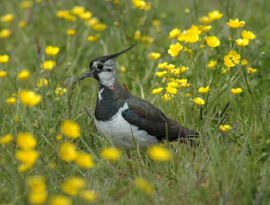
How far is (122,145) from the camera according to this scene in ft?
10.7

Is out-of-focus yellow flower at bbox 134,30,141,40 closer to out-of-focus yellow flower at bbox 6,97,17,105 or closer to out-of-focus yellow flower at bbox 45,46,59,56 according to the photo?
out-of-focus yellow flower at bbox 45,46,59,56

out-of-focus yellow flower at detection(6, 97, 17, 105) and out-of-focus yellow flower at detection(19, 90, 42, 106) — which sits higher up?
out-of-focus yellow flower at detection(19, 90, 42, 106)

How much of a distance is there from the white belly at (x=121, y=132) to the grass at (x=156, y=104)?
12cm

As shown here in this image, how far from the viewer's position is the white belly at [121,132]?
10.5ft

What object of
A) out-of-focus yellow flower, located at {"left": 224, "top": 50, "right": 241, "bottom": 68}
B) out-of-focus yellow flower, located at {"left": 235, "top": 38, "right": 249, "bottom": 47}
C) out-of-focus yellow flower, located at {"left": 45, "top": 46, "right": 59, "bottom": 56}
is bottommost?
out-of-focus yellow flower, located at {"left": 45, "top": 46, "right": 59, "bottom": 56}

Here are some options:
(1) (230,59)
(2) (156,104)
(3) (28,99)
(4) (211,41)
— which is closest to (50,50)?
(2) (156,104)

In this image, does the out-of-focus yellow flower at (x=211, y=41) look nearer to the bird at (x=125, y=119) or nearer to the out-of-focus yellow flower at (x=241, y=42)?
the out-of-focus yellow flower at (x=241, y=42)

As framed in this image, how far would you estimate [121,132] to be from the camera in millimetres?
3188

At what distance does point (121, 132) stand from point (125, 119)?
4.5 inches

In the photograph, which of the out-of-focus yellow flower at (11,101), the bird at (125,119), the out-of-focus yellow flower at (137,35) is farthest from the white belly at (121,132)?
the out-of-focus yellow flower at (137,35)

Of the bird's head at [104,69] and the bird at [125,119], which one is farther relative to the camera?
the bird's head at [104,69]

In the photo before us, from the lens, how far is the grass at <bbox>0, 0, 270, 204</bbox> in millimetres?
2553

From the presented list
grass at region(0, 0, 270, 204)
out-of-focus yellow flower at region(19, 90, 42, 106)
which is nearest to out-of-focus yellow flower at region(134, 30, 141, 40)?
grass at region(0, 0, 270, 204)

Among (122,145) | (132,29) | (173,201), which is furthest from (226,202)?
(132,29)
